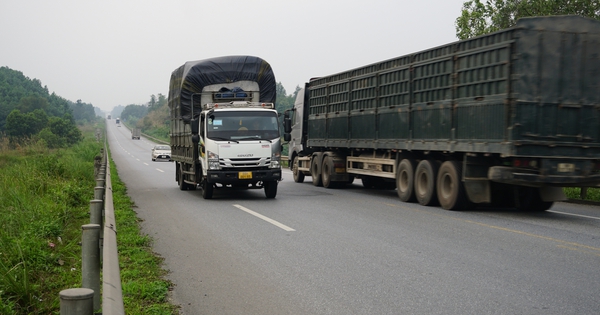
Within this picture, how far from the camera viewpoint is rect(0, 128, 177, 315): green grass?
6109 mm

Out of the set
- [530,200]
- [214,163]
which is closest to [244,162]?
[214,163]

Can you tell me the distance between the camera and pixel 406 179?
16625 millimetres

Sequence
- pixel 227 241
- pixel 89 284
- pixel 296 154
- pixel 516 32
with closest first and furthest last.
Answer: pixel 89 284 → pixel 227 241 → pixel 516 32 → pixel 296 154

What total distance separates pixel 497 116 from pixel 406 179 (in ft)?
14.1

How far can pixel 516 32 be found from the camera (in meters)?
12.3

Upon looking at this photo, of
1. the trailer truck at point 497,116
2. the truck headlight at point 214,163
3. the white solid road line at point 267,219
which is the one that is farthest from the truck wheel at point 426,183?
the truck headlight at point 214,163

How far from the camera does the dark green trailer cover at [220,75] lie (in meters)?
18.3

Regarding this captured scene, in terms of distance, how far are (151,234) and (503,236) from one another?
222 inches

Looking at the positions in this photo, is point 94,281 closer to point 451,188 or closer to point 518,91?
point 518,91

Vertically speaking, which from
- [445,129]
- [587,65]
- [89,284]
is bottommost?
[89,284]

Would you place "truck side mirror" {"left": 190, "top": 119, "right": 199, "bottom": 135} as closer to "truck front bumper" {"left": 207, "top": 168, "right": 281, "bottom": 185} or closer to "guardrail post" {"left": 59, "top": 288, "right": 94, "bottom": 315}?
"truck front bumper" {"left": 207, "top": 168, "right": 281, "bottom": 185}

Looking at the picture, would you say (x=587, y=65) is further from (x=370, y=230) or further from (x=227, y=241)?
(x=227, y=241)

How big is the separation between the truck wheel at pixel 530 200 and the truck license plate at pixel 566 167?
4.42ft

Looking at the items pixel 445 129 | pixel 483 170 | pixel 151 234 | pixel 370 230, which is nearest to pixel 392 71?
pixel 445 129
